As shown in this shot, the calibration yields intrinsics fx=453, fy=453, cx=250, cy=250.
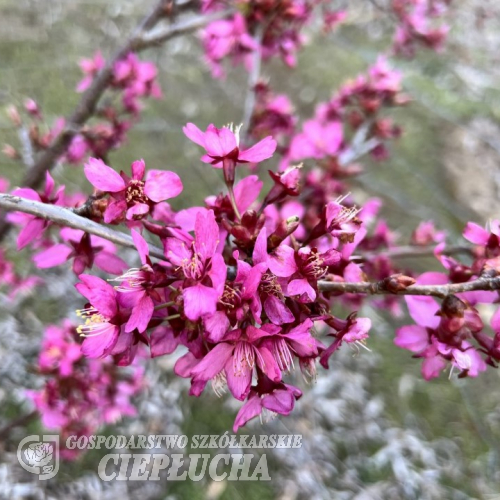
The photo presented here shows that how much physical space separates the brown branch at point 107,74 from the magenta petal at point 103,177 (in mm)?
806

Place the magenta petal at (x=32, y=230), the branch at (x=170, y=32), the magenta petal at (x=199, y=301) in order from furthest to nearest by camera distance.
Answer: the branch at (x=170, y=32)
the magenta petal at (x=32, y=230)
the magenta petal at (x=199, y=301)

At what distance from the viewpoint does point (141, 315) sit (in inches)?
31.3

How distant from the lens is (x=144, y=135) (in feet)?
11.3

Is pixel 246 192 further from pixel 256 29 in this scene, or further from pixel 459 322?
pixel 256 29

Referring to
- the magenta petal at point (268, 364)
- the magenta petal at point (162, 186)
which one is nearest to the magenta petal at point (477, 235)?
the magenta petal at point (268, 364)

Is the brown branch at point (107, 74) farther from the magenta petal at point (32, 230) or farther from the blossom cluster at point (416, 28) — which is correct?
the blossom cluster at point (416, 28)

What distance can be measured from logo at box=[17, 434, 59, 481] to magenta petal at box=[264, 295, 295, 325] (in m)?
1.53

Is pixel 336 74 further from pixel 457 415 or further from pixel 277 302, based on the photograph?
pixel 277 302

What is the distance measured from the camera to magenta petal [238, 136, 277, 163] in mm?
895

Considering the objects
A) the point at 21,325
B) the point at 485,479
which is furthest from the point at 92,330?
the point at 485,479

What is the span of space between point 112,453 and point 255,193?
1.70m

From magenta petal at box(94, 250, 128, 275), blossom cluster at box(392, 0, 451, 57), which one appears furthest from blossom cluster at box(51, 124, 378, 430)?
blossom cluster at box(392, 0, 451, 57)

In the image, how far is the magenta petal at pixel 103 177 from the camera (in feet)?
2.84

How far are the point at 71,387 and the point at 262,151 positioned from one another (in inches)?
46.6
